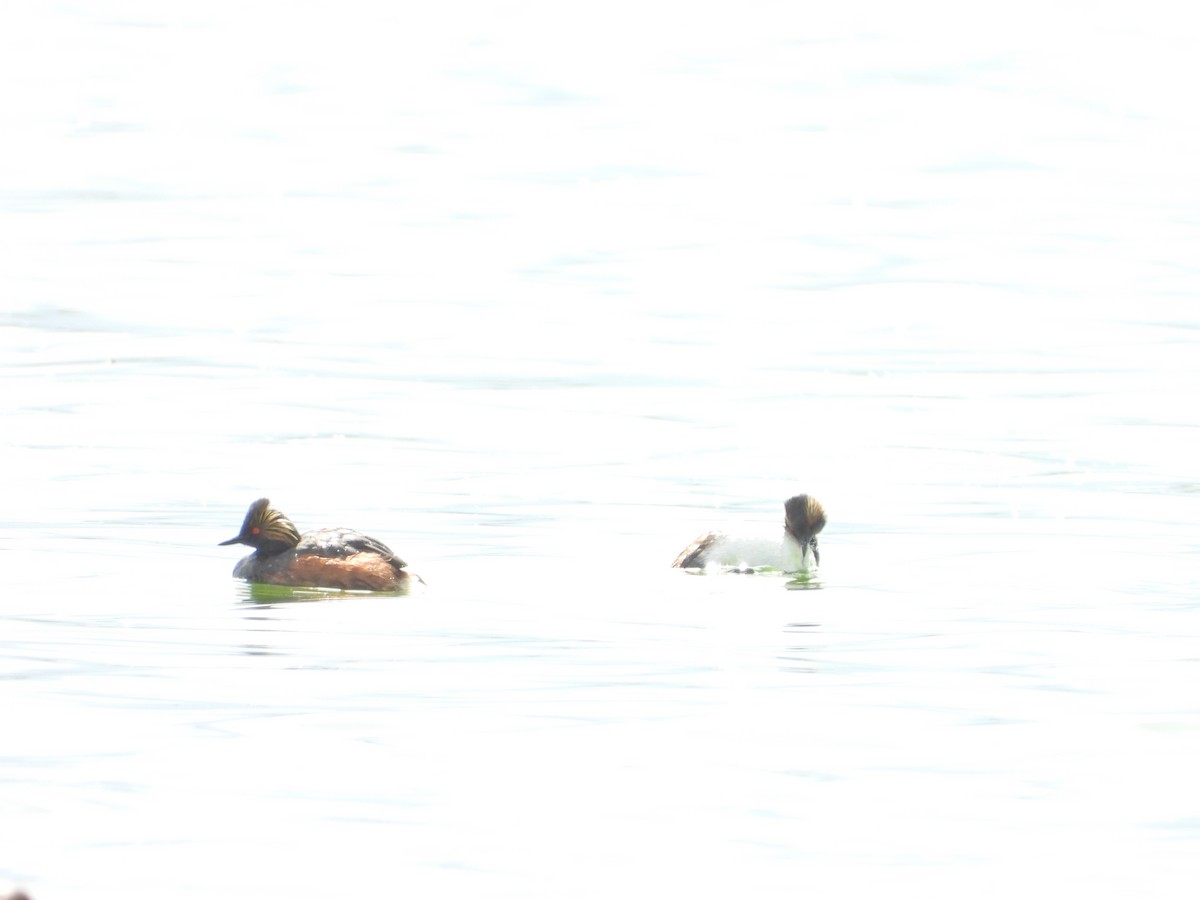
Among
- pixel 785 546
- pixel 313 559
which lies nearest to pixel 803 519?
pixel 785 546

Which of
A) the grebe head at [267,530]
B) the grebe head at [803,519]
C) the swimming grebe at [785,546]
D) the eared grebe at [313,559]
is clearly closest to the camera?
the eared grebe at [313,559]

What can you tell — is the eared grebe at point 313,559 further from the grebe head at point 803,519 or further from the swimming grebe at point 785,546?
the grebe head at point 803,519

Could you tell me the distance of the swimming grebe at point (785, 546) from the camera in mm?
17234

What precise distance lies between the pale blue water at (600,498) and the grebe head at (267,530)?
1.17ft

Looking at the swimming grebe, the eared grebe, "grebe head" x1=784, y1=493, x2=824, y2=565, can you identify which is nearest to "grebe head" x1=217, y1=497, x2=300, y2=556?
the eared grebe

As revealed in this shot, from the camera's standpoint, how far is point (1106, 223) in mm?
41875

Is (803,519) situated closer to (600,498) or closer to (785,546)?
(785,546)

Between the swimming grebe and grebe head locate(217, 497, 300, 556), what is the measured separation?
2574 millimetres

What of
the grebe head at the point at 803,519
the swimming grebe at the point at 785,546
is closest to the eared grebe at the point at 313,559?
the swimming grebe at the point at 785,546

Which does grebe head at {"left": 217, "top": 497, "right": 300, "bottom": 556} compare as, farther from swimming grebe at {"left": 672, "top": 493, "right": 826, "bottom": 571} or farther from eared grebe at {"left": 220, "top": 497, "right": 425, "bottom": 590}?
swimming grebe at {"left": 672, "top": 493, "right": 826, "bottom": 571}

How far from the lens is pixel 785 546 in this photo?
17.4 m

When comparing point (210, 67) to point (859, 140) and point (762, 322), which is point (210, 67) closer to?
point (859, 140)

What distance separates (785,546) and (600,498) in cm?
340

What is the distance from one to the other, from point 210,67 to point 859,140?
1763 cm
